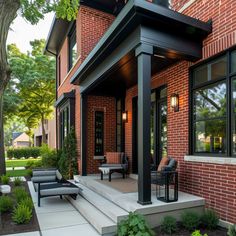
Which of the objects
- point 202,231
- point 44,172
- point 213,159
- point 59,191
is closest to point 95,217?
point 59,191

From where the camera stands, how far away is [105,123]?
33.4 feet

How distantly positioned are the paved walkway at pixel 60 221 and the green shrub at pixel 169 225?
1.19 m

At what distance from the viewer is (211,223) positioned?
474 cm

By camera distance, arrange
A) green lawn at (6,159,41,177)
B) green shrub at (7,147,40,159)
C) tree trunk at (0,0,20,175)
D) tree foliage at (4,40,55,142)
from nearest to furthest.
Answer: tree trunk at (0,0,20,175) → green lawn at (6,159,41,177) → tree foliage at (4,40,55,142) → green shrub at (7,147,40,159)

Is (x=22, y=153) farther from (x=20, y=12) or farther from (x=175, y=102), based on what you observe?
(x=20, y=12)

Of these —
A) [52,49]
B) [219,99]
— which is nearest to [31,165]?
[52,49]

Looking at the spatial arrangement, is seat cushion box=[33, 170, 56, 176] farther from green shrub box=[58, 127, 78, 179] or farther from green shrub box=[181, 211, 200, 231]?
green shrub box=[181, 211, 200, 231]

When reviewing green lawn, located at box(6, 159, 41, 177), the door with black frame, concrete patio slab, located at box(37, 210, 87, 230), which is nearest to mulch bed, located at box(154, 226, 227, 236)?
concrete patio slab, located at box(37, 210, 87, 230)

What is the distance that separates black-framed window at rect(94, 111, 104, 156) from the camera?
10045mm

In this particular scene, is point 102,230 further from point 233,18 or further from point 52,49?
point 52,49

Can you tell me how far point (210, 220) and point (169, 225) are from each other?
2.69 ft

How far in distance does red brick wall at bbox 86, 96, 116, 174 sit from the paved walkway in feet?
9.78

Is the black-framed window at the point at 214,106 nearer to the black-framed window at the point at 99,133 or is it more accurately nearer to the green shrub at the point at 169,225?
the green shrub at the point at 169,225

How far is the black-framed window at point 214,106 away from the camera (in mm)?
4891
